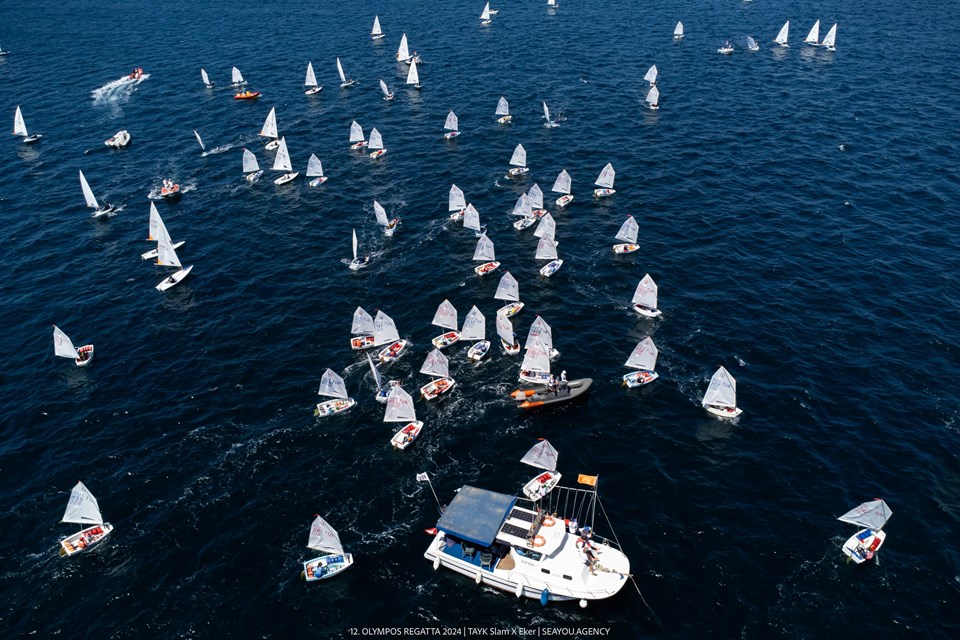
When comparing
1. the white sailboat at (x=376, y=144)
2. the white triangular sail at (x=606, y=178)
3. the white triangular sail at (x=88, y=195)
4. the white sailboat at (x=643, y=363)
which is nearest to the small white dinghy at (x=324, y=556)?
the white sailboat at (x=643, y=363)

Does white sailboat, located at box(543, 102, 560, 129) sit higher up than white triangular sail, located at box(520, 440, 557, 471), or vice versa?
white sailboat, located at box(543, 102, 560, 129)

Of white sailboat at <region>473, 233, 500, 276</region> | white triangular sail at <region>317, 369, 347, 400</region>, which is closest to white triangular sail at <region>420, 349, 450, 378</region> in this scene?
white triangular sail at <region>317, 369, 347, 400</region>

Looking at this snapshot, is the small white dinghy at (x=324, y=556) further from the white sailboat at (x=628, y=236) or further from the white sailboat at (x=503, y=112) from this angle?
the white sailboat at (x=503, y=112)

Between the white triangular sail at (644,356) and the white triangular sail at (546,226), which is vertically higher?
the white triangular sail at (546,226)

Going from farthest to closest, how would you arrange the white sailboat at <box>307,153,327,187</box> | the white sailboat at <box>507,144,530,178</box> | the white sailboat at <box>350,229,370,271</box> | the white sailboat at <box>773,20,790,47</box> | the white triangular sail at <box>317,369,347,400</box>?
the white sailboat at <box>773,20,790,47</box> < the white sailboat at <box>307,153,327,187</box> < the white sailboat at <box>507,144,530,178</box> < the white sailboat at <box>350,229,370,271</box> < the white triangular sail at <box>317,369,347,400</box>

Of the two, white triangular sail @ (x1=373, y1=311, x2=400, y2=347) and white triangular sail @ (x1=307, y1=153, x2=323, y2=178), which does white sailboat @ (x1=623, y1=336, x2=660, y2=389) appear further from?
white triangular sail @ (x1=307, y1=153, x2=323, y2=178)

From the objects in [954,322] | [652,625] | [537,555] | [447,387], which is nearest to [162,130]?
[447,387]

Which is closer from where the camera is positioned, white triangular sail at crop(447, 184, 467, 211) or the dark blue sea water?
the dark blue sea water
